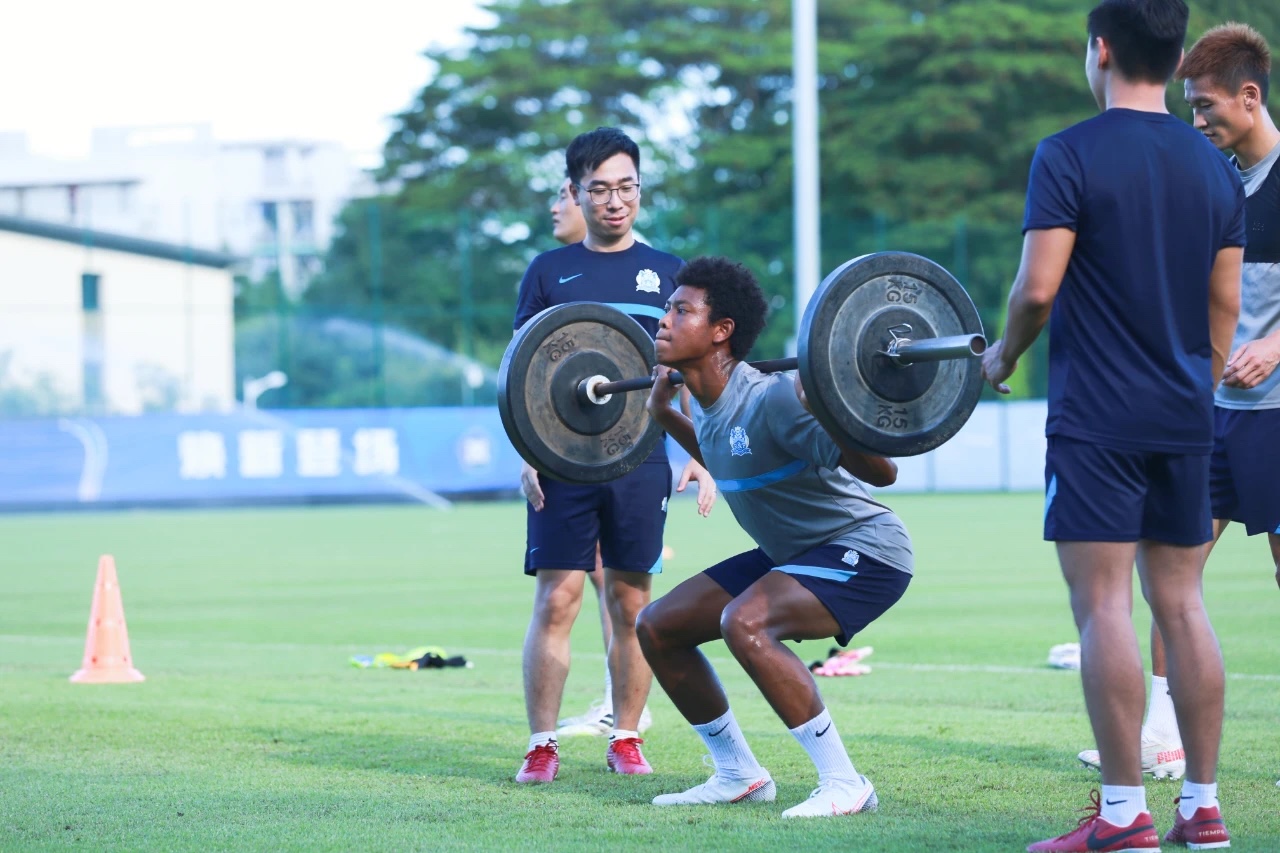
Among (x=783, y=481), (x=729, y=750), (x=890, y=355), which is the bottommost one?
(x=729, y=750)

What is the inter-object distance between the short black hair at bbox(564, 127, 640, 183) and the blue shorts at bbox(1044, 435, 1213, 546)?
92.0 inches

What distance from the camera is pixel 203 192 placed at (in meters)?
70.1

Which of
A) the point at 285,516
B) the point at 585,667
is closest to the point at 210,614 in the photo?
the point at 585,667

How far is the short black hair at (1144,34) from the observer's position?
3.99m

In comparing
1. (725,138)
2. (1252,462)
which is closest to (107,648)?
(1252,462)

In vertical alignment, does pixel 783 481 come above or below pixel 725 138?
below

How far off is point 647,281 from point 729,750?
5.91 feet

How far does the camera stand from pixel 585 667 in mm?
8641

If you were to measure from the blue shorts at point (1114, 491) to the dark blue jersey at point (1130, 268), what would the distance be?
0.13ft

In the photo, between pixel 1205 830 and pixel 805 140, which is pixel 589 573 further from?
pixel 805 140

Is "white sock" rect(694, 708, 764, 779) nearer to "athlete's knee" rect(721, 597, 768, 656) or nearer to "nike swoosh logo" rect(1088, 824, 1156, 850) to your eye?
"athlete's knee" rect(721, 597, 768, 656)

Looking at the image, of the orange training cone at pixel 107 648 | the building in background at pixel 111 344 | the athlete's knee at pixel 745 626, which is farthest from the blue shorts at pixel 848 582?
the building in background at pixel 111 344

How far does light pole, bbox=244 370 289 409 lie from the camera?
102ft

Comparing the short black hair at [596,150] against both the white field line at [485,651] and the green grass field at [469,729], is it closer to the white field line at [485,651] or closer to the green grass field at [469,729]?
the green grass field at [469,729]
